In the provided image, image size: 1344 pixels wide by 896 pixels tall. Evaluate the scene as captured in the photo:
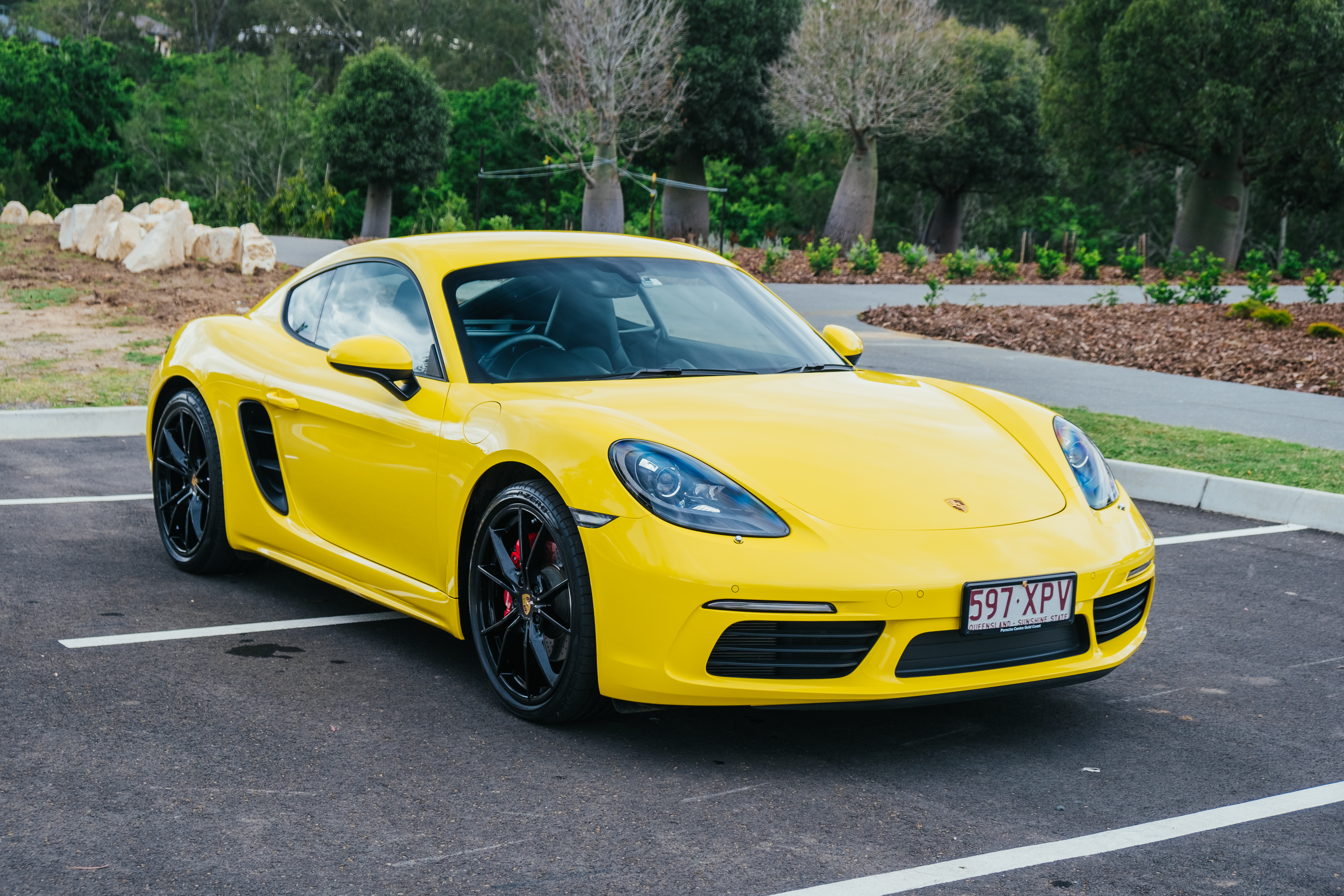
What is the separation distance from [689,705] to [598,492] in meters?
0.64

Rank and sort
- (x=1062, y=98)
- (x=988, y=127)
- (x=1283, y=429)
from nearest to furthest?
(x=1283, y=429), (x=1062, y=98), (x=988, y=127)

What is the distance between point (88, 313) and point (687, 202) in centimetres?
2200

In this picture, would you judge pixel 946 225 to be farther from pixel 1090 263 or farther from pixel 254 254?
pixel 254 254

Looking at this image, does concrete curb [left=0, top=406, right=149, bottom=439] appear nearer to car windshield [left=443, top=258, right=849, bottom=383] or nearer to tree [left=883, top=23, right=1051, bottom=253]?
car windshield [left=443, top=258, right=849, bottom=383]

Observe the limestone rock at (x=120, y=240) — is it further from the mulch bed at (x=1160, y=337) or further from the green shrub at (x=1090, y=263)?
the green shrub at (x=1090, y=263)

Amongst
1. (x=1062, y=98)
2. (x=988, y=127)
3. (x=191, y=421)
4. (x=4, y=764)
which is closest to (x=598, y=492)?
(x=4, y=764)

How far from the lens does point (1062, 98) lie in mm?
31031

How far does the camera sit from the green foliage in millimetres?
31703

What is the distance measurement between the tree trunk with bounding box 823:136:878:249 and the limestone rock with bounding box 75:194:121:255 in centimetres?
1755

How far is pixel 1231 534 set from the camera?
22.5ft

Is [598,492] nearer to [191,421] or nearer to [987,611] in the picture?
[987,611]

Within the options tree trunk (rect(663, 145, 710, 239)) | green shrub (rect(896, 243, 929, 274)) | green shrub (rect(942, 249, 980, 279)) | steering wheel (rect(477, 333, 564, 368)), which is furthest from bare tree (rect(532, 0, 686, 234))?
steering wheel (rect(477, 333, 564, 368))

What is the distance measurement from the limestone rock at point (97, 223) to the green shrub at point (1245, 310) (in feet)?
51.5

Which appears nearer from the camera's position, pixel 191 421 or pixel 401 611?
pixel 401 611
